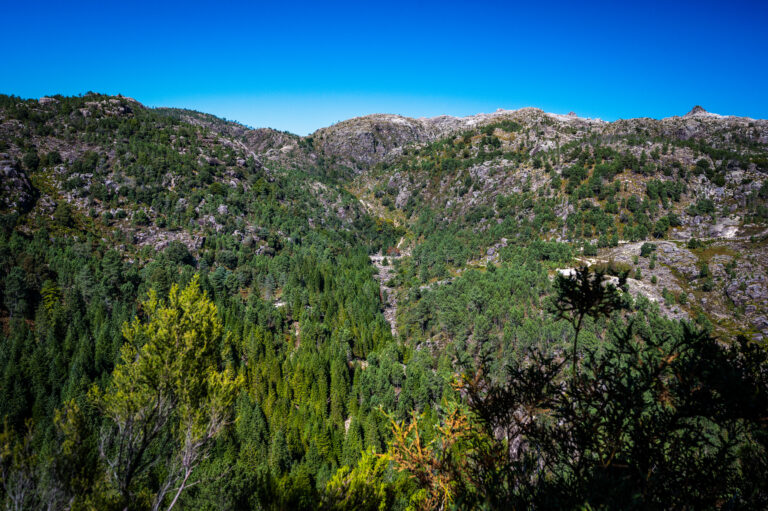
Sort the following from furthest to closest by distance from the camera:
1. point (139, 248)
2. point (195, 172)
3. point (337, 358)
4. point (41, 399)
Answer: point (195, 172)
point (139, 248)
point (337, 358)
point (41, 399)

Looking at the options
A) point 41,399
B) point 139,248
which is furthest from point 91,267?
point 41,399

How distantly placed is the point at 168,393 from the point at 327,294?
286 ft

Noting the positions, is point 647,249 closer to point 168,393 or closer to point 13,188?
point 168,393

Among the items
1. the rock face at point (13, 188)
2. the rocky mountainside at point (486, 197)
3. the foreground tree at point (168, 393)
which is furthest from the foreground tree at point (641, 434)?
the rock face at point (13, 188)

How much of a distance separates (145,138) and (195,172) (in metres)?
33.1

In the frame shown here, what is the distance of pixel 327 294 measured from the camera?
4021 inches

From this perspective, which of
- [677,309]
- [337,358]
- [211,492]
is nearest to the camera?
[211,492]

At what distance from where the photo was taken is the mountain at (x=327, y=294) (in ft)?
42.5

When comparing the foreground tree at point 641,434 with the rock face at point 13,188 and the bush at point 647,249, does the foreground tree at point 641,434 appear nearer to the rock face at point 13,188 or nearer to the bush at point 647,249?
the bush at point 647,249

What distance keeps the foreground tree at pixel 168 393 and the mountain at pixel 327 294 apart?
0.54ft

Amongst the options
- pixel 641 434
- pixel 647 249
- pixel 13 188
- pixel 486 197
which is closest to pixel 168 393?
pixel 641 434

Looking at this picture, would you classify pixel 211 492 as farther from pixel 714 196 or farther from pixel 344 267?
pixel 714 196

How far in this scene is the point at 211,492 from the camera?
106ft

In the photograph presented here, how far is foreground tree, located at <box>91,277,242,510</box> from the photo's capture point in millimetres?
14734
